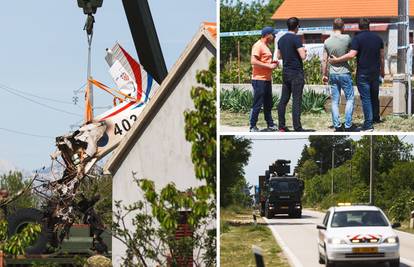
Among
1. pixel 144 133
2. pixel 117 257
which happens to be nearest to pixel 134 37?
pixel 144 133

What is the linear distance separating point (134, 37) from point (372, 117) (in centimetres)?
1451

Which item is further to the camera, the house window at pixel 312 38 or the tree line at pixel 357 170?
the house window at pixel 312 38

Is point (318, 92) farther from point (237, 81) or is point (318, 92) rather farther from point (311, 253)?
point (311, 253)

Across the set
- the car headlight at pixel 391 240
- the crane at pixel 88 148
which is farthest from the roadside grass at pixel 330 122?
the crane at pixel 88 148

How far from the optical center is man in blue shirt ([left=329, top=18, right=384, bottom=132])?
28.1 ft

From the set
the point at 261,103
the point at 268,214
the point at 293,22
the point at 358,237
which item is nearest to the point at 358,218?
the point at 358,237

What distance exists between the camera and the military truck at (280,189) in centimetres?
837

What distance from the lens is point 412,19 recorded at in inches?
336

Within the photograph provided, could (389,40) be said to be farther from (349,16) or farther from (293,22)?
(293,22)

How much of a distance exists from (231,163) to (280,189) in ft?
1.62

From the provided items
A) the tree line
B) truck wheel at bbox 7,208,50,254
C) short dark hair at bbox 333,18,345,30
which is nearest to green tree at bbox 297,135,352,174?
the tree line

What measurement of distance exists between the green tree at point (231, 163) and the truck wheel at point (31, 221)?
1469cm

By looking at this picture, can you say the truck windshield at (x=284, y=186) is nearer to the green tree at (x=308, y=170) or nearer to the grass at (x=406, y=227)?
the green tree at (x=308, y=170)

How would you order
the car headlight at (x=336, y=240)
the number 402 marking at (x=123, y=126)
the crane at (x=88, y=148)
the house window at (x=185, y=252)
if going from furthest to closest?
the number 402 marking at (x=123, y=126) → the crane at (x=88, y=148) → the house window at (x=185, y=252) → the car headlight at (x=336, y=240)
